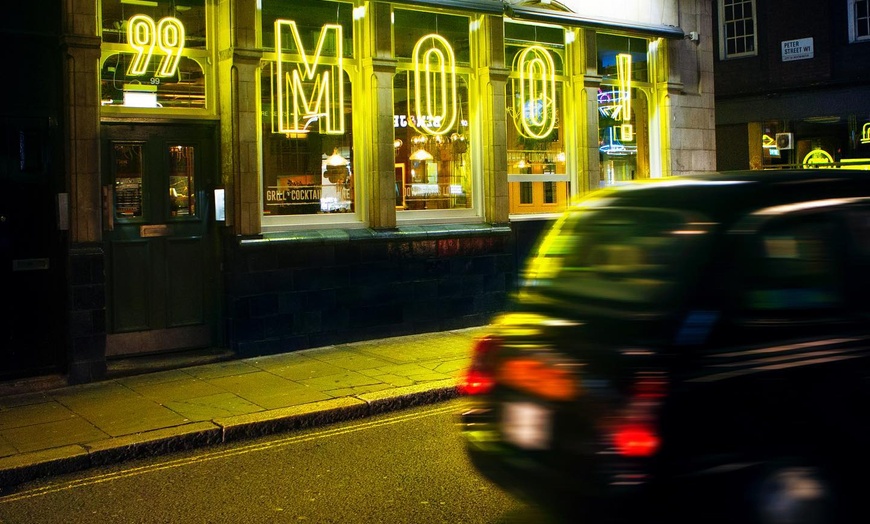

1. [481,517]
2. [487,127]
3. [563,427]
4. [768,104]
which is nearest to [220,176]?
[487,127]

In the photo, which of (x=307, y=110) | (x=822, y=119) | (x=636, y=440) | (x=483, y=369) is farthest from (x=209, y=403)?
(x=822, y=119)

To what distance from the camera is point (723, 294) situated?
403 centimetres

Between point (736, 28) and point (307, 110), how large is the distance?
69.0ft

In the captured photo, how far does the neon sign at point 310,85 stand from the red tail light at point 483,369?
6.74 m

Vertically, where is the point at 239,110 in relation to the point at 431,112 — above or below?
below

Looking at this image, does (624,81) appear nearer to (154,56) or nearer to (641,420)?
(154,56)

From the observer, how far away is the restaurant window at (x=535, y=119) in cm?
1331

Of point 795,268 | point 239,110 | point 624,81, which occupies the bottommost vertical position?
point 795,268

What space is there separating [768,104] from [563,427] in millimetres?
25578

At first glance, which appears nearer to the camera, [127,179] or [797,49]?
[127,179]

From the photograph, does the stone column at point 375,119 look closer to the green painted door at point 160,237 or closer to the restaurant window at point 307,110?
the restaurant window at point 307,110

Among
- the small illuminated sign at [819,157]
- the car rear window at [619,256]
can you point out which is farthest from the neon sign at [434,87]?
the small illuminated sign at [819,157]

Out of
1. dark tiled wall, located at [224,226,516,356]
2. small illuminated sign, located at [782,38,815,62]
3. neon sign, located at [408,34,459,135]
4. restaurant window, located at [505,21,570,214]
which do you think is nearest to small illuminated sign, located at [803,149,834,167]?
small illuminated sign, located at [782,38,815,62]

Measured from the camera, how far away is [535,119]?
44.3 feet
